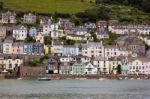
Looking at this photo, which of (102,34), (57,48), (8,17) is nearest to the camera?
(57,48)

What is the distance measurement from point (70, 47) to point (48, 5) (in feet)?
67.1

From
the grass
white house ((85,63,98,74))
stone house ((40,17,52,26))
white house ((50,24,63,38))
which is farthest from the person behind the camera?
the grass

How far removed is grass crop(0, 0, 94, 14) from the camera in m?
104

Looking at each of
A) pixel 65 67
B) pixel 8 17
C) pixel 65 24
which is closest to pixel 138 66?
pixel 65 67

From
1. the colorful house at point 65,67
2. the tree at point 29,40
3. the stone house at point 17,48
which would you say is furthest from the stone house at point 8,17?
the colorful house at point 65,67

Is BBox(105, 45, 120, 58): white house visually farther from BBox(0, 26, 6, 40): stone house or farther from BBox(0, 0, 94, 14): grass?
BBox(0, 0, 94, 14): grass

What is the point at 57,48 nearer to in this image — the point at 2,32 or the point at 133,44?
the point at 2,32

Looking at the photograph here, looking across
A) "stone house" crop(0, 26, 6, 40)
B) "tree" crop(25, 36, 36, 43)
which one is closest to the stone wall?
"tree" crop(25, 36, 36, 43)

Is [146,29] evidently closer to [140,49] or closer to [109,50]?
[140,49]

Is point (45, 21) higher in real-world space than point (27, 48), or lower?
higher

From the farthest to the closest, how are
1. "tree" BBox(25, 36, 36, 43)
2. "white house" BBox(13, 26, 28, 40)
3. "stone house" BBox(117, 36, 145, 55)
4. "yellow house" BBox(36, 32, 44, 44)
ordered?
"stone house" BBox(117, 36, 145, 55) < "white house" BBox(13, 26, 28, 40) < "tree" BBox(25, 36, 36, 43) < "yellow house" BBox(36, 32, 44, 44)

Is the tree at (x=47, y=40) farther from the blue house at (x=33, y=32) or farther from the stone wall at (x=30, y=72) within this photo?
the stone wall at (x=30, y=72)

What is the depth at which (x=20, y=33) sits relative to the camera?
91625 millimetres

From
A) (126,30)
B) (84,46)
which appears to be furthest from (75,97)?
(126,30)
